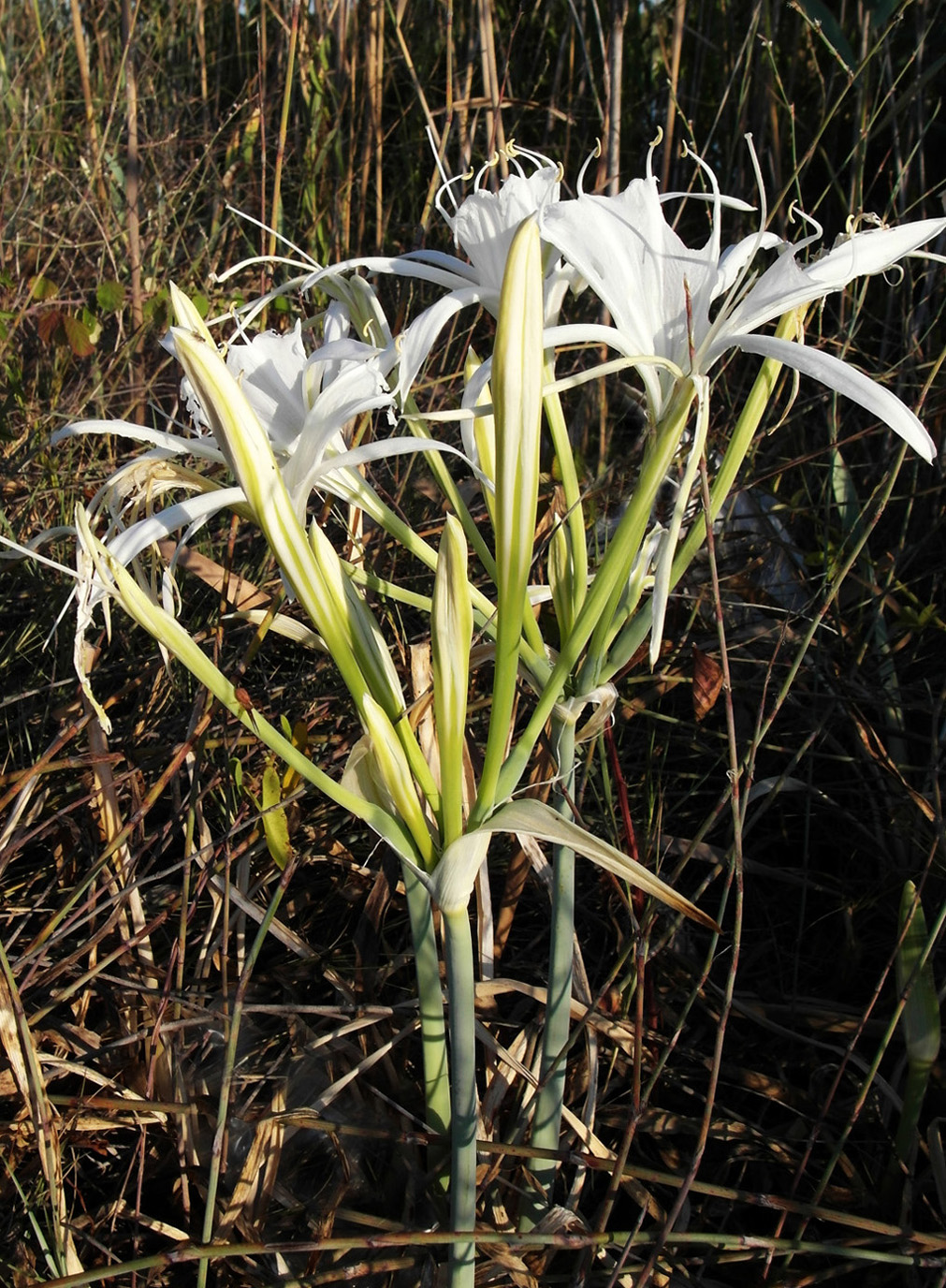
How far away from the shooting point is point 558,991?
2.60ft

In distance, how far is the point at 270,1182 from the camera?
3.03ft

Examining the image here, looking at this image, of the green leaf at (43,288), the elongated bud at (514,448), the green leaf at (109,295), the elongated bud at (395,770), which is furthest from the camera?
the green leaf at (43,288)

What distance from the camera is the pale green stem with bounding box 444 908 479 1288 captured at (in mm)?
687

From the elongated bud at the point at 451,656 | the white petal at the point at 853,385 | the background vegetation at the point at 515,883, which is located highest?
the white petal at the point at 853,385

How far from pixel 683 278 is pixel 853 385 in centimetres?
13

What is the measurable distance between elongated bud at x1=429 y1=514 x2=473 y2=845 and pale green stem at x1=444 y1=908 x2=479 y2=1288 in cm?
8

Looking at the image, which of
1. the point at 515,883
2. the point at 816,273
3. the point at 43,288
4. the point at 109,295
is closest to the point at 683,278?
the point at 816,273

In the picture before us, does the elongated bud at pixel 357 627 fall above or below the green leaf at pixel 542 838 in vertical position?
above

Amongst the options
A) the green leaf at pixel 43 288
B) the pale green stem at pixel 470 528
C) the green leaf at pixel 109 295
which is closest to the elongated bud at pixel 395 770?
the pale green stem at pixel 470 528

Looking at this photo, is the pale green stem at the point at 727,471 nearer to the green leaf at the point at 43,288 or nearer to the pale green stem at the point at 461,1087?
the pale green stem at the point at 461,1087

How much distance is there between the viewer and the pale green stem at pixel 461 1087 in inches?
27.0

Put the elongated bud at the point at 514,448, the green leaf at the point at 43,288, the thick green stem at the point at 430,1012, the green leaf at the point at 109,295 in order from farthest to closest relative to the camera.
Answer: the green leaf at the point at 43,288, the green leaf at the point at 109,295, the thick green stem at the point at 430,1012, the elongated bud at the point at 514,448

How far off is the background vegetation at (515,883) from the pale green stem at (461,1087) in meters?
0.07

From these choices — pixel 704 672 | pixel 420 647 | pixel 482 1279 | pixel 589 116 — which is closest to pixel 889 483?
pixel 704 672
